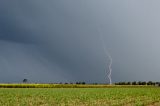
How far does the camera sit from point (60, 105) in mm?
32656

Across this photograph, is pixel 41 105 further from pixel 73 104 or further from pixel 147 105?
pixel 147 105

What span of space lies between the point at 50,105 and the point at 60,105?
93cm

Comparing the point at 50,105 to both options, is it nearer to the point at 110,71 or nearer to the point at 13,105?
the point at 13,105

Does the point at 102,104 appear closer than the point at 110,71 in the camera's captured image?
Yes

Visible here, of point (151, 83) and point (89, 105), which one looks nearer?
point (89, 105)

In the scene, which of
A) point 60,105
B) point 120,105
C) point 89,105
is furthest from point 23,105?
point 120,105

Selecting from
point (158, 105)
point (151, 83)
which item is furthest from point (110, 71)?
point (158, 105)

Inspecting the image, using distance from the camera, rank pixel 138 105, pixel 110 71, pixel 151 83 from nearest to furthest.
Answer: pixel 138 105 → pixel 110 71 → pixel 151 83

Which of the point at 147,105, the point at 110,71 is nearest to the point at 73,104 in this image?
the point at 147,105

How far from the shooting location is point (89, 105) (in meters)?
32.9

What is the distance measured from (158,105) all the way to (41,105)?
11.1m

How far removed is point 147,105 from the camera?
3356 cm

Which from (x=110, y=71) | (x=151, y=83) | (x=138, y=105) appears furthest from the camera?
(x=151, y=83)

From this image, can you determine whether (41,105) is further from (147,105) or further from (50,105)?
(147,105)
